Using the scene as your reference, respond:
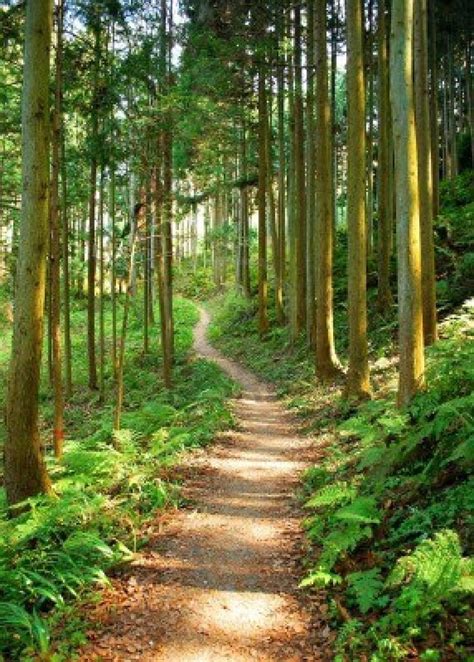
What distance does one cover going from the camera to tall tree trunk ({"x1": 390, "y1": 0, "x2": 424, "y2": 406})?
7086mm

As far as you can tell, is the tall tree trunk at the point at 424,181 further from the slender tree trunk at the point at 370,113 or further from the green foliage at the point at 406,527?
the slender tree trunk at the point at 370,113

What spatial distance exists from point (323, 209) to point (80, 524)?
9.05 meters

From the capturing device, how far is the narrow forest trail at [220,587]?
12.9 feet

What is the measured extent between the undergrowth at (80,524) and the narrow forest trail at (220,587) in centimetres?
25

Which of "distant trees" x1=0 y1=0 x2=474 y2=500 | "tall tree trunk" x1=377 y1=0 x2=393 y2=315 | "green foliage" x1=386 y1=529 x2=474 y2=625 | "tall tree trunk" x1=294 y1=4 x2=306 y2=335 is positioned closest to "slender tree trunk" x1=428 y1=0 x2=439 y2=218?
"distant trees" x1=0 y1=0 x2=474 y2=500

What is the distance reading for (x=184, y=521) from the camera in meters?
6.14

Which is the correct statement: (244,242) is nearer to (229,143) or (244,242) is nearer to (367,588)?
(229,143)

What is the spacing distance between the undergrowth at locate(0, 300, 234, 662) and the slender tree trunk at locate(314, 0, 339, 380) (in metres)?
3.04

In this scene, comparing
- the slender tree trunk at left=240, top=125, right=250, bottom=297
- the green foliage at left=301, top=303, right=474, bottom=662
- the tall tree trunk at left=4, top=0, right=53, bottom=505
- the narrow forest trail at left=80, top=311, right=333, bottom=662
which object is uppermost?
the slender tree trunk at left=240, top=125, right=250, bottom=297

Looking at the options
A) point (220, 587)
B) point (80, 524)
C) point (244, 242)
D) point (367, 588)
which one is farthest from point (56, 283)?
point (244, 242)

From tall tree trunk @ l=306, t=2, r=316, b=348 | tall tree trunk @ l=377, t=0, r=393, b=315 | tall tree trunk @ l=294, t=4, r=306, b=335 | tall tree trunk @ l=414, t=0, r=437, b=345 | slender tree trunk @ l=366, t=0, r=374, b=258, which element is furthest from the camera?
slender tree trunk @ l=366, t=0, r=374, b=258

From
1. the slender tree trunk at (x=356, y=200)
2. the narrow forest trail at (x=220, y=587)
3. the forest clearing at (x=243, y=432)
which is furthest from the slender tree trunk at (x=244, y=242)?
the narrow forest trail at (x=220, y=587)

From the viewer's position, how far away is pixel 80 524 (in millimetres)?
5609

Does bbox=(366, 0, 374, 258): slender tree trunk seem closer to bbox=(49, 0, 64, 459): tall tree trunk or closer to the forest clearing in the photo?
the forest clearing
